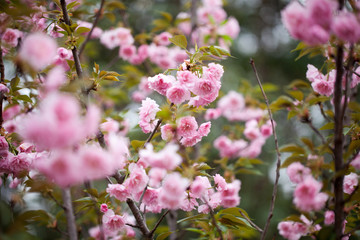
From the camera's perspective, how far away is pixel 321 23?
705mm

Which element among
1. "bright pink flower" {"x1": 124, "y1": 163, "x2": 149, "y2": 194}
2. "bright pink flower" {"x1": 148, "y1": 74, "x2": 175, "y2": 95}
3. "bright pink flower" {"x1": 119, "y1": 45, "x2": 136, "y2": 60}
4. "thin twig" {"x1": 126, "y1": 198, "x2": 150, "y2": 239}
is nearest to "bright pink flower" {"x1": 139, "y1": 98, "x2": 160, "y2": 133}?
"bright pink flower" {"x1": 148, "y1": 74, "x2": 175, "y2": 95}

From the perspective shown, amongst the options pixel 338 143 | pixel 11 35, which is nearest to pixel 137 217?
pixel 338 143

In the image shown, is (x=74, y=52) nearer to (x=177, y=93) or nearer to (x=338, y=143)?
(x=177, y=93)

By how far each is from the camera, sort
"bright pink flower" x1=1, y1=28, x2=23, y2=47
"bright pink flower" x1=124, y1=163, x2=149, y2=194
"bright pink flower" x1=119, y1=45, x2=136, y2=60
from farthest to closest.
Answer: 1. "bright pink flower" x1=119, y1=45, x2=136, y2=60
2. "bright pink flower" x1=1, y1=28, x2=23, y2=47
3. "bright pink flower" x1=124, y1=163, x2=149, y2=194

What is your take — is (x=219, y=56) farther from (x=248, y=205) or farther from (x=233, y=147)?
(x=248, y=205)

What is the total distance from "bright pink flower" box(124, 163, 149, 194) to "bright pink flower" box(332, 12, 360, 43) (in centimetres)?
75

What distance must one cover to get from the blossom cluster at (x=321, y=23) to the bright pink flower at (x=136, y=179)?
0.69 m

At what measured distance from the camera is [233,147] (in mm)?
2908

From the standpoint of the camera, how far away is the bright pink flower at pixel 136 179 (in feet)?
3.51

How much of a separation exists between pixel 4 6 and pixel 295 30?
109 centimetres

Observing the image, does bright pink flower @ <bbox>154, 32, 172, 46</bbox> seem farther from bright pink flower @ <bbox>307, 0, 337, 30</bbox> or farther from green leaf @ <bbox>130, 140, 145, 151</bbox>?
bright pink flower @ <bbox>307, 0, 337, 30</bbox>

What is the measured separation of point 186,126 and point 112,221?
1.65 ft

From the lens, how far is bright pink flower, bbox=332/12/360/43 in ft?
2.24

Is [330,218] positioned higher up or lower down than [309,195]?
lower down
